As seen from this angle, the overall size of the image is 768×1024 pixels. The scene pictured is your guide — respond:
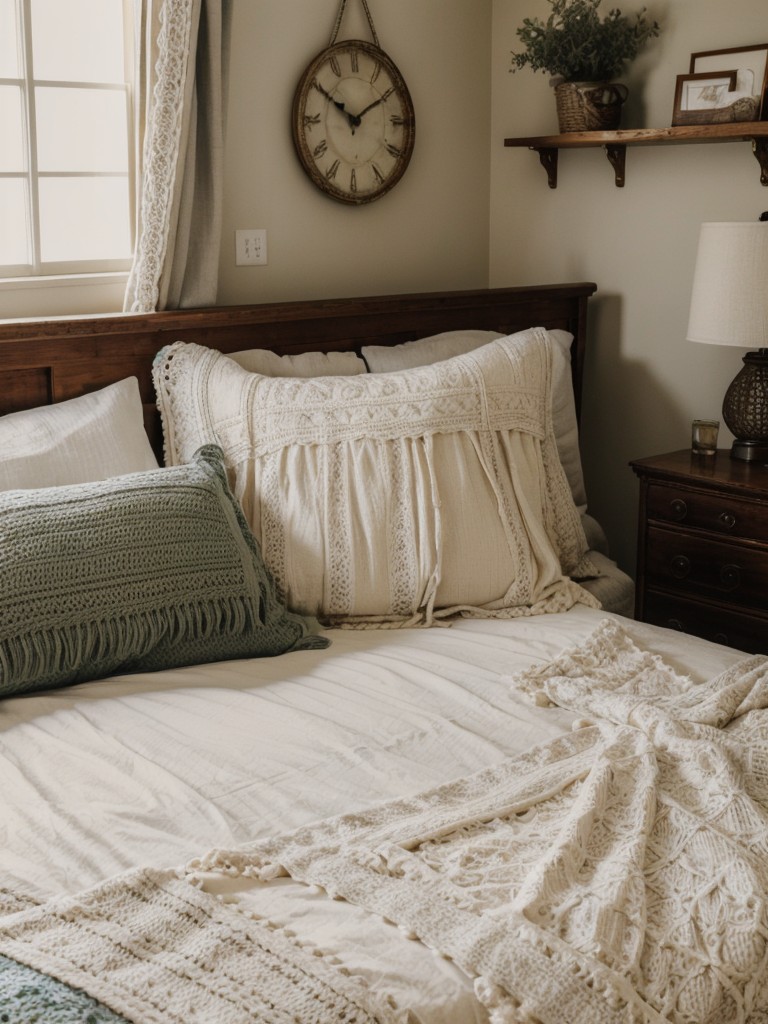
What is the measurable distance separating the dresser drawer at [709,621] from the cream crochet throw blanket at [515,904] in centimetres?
96

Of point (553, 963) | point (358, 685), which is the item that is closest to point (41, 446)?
point (358, 685)

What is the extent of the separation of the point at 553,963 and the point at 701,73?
7.32ft

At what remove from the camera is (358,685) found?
1.86m

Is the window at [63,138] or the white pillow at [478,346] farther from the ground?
the window at [63,138]

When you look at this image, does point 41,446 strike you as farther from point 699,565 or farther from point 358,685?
point 699,565

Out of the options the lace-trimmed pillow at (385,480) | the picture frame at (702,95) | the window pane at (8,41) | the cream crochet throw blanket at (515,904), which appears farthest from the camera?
the picture frame at (702,95)

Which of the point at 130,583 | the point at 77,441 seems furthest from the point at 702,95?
the point at 130,583

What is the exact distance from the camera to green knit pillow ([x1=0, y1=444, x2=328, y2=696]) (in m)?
1.74

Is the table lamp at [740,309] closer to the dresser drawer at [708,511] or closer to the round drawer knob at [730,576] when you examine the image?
the dresser drawer at [708,511]

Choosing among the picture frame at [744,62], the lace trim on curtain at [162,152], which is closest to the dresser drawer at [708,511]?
the picture frame at [744,62]

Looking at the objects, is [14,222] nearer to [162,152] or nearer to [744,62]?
[162,152]

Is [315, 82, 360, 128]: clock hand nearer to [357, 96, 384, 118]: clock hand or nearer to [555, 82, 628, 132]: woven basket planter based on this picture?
[357, 96, 384, 118]: clock hand

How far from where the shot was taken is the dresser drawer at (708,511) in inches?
97.4

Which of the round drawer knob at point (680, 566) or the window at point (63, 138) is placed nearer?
the window at point (63, 138)
